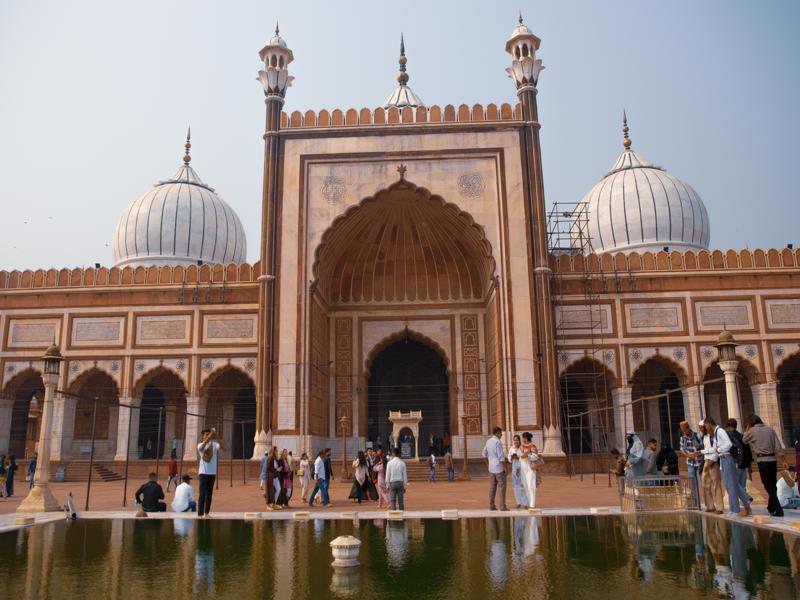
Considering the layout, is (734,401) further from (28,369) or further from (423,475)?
(28,369)

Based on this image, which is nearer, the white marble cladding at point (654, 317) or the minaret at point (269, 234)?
the minaret at point (269, 234)

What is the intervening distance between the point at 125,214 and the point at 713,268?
1956cm

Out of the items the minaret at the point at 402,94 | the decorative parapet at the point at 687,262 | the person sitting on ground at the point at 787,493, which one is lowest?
the person sitting on ground at the point at 787,493

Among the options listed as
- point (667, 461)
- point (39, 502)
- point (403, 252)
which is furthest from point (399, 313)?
point (39, 502)

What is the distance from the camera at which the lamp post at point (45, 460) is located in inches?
339

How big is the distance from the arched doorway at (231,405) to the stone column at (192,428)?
63 centimetres

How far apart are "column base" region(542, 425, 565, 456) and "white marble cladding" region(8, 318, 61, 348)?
1324 centimetres

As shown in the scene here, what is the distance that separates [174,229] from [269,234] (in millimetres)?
7944

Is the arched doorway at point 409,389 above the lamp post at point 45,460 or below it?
above

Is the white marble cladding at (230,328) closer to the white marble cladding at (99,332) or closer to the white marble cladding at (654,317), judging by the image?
the white marble cladding at (99,332)

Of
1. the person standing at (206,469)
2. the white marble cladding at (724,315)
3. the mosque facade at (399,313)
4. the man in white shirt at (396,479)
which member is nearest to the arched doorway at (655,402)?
the mosque facade at (399,313)

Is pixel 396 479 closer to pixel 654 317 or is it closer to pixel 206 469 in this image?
pixel 206 469

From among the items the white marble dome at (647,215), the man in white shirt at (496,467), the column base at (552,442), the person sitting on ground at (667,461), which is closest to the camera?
the man in white shirt at (496,467)

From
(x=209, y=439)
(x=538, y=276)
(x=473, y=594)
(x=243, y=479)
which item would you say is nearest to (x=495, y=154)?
(x=538, y=276)
